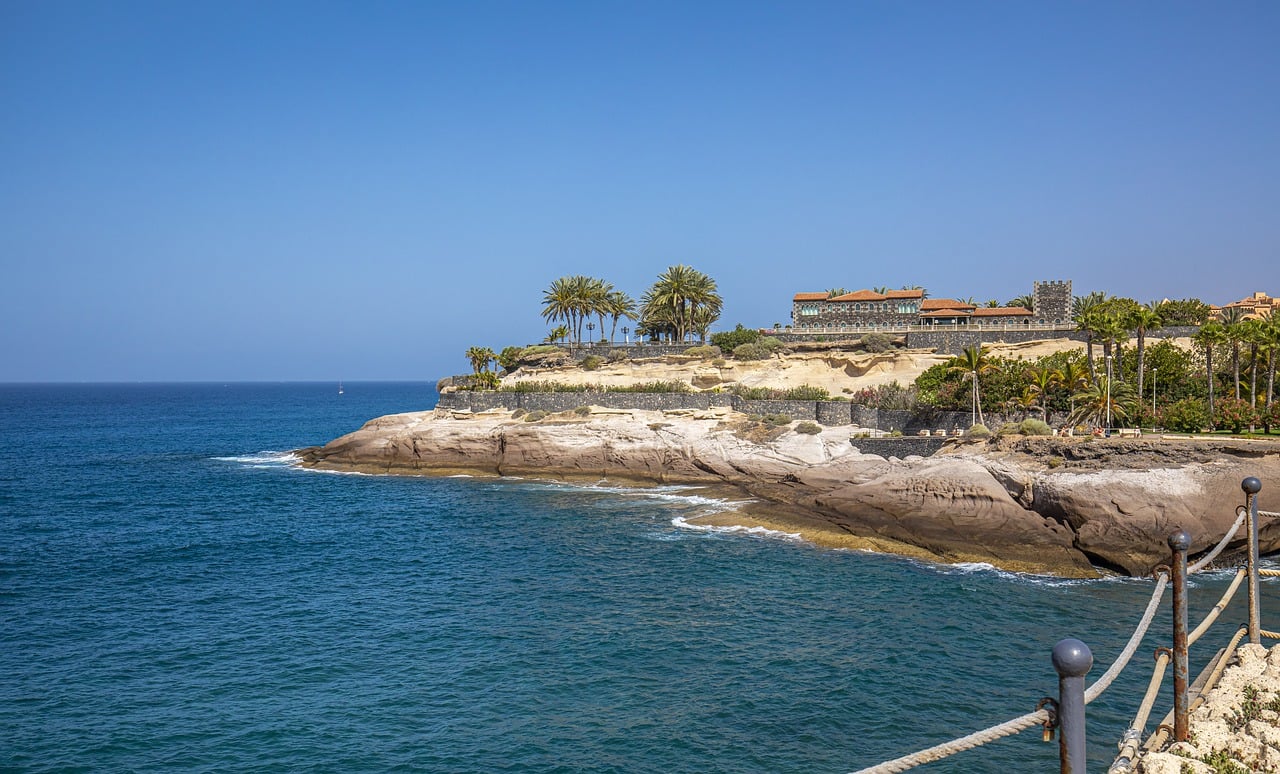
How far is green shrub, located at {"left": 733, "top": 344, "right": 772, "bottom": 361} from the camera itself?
71.8m

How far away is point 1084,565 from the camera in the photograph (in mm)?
31203

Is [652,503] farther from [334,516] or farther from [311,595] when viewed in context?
[311,595]

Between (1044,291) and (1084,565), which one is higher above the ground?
(1044,291)

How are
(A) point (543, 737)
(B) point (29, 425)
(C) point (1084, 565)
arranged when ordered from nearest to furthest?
(A) point (543, 737)
(C) point (1084, 565)
(B) point (29, 425)

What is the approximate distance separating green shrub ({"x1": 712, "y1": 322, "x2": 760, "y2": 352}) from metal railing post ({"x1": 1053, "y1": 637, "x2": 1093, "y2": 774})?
7179 centimetres

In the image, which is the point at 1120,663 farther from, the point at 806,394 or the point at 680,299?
the point at 680,299

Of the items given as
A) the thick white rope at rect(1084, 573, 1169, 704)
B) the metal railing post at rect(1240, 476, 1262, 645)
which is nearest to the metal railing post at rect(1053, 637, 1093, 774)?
the thick white rope at rect(1084, 573, 1169, 704)

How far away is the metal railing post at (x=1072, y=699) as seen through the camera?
454 centimetres

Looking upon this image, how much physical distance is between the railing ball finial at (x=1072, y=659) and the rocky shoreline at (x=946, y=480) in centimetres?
2984

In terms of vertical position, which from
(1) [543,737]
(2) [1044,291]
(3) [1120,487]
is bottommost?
(1) [543,737]

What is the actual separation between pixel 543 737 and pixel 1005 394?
42.4m

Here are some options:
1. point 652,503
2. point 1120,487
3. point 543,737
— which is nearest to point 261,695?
point 543,737

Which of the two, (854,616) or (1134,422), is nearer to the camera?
(854,616)

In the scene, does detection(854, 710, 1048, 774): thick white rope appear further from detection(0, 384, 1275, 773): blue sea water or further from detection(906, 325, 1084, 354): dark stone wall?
detection(906, 325, 1084, 354): dark stone wall
